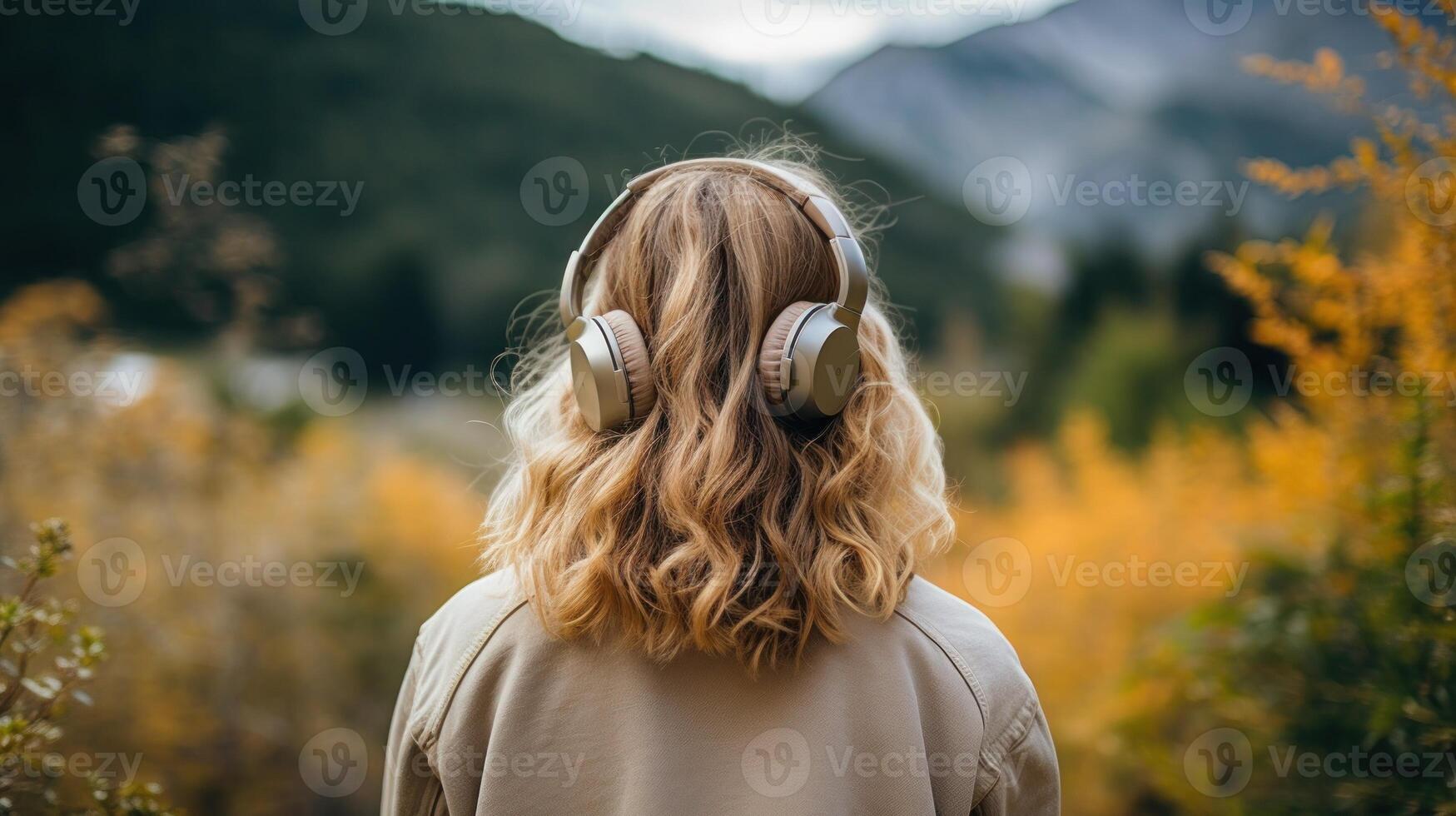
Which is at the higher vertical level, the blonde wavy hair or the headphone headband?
the headphone headband

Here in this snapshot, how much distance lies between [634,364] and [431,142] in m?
9.01

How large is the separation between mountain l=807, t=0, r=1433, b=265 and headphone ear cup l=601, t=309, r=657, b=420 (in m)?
2.96

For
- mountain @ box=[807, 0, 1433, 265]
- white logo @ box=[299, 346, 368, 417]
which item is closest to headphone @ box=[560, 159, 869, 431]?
mountain @ box=[807, 0, 1433, 265]

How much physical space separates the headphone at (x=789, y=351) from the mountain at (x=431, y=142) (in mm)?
4914

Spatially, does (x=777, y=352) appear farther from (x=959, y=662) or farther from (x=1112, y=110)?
(x=1112, y=110)

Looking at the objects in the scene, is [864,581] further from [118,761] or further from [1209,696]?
[118,761]

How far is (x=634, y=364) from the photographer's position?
99 cm

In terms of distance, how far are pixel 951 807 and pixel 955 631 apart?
226mm

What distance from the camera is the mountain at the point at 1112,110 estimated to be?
530 centimetres

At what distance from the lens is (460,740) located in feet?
3.36

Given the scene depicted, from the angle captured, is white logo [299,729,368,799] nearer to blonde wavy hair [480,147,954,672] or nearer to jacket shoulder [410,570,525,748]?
jacket shoulder [410,570,525,748]

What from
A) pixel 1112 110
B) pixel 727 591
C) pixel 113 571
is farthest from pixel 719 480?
pixel 1112 110

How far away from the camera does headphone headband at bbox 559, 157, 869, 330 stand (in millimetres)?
1004

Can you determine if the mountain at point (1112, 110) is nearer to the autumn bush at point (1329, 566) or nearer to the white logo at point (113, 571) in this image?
the autumn bush at point (1329, 566)
